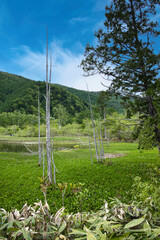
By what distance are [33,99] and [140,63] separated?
78989 mm

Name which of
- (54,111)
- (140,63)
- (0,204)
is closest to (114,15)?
(140,63)

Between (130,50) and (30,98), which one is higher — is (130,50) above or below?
below

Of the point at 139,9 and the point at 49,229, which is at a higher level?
the point at 139,9

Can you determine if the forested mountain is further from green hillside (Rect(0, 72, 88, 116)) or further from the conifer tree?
the conifer tree

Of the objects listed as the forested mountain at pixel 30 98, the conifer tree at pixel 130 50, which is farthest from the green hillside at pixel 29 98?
the conifer tree at pixel 130 50

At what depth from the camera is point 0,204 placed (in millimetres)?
4305

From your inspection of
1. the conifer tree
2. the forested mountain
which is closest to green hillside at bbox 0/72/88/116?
the forested mountain

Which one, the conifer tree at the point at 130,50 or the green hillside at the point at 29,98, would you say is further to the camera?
the green hillside at the point at 29,98

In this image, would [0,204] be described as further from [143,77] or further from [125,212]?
[143,77]

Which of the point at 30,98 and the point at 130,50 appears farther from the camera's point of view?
the point at 30,98

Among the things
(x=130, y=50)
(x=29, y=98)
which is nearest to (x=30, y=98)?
(x=29, y=98)

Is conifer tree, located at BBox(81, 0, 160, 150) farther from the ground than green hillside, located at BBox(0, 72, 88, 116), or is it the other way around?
green hillside, located at BBox(0, 72, 88, 116)

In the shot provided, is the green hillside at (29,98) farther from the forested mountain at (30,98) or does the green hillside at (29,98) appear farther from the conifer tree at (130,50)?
the conifer tree at (130,50)

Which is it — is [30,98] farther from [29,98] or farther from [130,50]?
[130,50]
